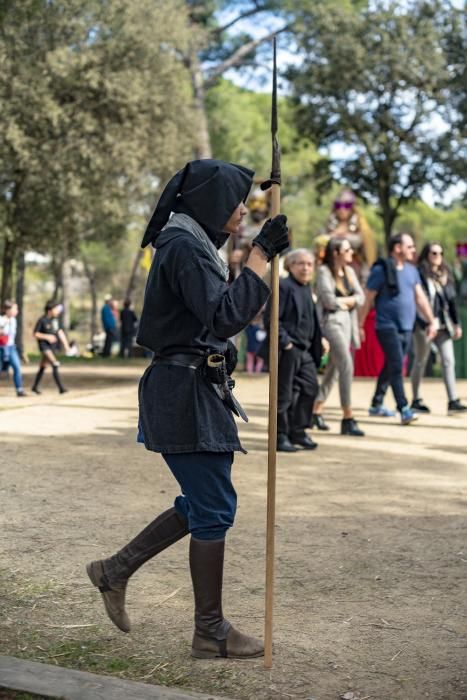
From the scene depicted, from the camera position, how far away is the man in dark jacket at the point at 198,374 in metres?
3.92

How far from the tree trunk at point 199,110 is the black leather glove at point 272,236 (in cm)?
2638

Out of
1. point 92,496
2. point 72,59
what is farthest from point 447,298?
point 72,59

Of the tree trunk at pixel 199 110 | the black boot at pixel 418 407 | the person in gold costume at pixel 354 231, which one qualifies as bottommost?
the black boot at pixel 418 407

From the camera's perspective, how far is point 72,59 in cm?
2142

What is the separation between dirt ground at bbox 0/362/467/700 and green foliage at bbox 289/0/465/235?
20.8m

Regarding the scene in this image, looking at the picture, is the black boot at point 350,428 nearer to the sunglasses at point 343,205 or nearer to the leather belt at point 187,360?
the leather belt at point 187,360

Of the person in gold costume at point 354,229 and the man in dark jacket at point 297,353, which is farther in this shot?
the person in gold costume at point 354,229

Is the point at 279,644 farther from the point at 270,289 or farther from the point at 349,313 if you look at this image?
the point at 349,313

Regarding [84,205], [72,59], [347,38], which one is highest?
[347,38]

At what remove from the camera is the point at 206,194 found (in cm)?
399

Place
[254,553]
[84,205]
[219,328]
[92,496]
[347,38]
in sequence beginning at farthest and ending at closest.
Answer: [347,38], [84,205], [92,496], [254,553], [219,328]

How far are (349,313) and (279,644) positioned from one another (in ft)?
22.6

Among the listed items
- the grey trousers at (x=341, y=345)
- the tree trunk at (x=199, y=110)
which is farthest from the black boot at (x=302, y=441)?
the tree trunk at (x=199, y=110)

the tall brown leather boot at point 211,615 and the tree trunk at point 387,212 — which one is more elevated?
the tree trunk at point 387,212
